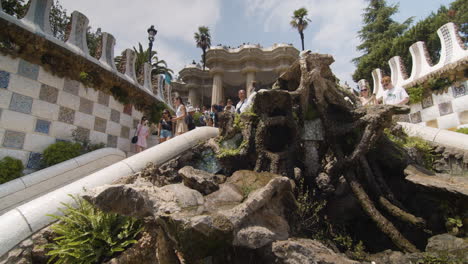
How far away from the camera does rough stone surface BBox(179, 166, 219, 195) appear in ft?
12.3

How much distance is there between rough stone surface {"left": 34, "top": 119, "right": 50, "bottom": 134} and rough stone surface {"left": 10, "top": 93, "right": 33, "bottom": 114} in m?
0.36

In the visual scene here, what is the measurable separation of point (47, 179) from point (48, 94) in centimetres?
317

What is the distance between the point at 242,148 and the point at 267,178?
1550mm

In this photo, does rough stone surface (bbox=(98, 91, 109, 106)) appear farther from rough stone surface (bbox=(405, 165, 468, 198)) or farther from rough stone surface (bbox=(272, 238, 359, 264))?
rough stone surface (bbox=(405, 165, 468, 198))

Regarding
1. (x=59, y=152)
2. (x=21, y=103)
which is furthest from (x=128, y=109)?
(x=21, y=103)

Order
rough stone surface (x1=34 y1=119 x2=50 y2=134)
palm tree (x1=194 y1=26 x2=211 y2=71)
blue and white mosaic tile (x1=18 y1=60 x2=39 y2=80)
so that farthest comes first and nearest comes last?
palm tree (x1=194 y1=26 x2=211 y2=71), rough stone surface (x1=34 y1=119 x2=50 y2=134), blue and white mosaic tile (x1=18 y1=60 x2=39 y2=80)

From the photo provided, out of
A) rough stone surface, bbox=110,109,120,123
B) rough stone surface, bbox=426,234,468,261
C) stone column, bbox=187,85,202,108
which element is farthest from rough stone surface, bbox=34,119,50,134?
stone column, bbox=187,85,202,108

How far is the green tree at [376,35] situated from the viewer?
25102 millimetres

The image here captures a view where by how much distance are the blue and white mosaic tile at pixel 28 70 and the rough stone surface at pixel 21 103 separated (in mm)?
623

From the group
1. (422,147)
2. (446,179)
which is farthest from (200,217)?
(422,147)

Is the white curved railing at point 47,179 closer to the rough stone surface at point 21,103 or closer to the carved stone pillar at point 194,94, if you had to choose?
the rough stone surface at point 21,103

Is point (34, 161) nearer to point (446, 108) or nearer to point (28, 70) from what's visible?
point (28, 70)

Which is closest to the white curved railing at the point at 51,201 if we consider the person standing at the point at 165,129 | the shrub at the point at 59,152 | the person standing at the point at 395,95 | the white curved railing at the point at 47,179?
the white curved railing at the point at 47,179

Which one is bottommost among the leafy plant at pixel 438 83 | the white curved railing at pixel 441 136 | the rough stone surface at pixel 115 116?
the white curved railing at pixel 441 136
